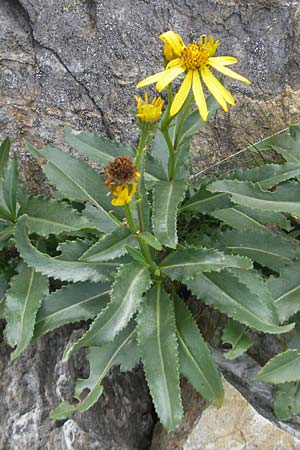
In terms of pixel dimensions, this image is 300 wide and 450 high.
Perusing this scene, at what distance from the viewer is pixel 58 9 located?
2.93 meters

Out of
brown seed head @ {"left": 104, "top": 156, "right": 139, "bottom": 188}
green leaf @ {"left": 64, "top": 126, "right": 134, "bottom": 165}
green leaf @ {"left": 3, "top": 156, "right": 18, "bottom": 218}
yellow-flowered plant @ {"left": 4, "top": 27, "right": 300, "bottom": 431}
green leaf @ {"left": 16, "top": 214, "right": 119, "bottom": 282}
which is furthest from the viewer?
green leaf @ {"left": 64, "top": 126, "right": 134, "bottom": 165}

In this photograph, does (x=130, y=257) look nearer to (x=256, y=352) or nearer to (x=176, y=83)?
(x=256, y=352)

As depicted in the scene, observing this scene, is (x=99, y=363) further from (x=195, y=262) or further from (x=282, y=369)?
(x=282, y=369)

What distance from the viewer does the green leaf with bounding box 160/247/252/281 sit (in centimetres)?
204

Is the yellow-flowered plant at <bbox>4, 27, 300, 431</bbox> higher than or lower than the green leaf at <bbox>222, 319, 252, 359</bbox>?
higher

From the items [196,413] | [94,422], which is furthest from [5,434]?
[196,413]

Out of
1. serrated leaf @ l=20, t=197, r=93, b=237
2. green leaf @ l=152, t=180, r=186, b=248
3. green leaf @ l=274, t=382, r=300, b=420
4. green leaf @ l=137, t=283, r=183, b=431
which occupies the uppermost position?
serrated leaf @ l=20, t=197, r=93, b=237

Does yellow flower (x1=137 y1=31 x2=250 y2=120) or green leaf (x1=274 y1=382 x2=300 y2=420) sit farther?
green leaf (x1=274 y1=382 x2=300 y2=420)

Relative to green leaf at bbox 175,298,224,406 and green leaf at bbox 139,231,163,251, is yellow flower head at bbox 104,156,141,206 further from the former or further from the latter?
green leaf at bbox 175,298,224,406

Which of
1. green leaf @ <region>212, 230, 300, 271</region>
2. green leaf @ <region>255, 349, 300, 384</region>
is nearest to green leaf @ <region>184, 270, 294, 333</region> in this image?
green leaf @ <region>255, 349, 300, 384</region>

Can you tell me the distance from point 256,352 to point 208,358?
356 mm

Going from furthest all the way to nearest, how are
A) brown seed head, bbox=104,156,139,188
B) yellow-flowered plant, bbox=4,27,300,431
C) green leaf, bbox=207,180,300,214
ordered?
green leaf, bbox=207,180,300,214 < yellow-flowered plant, bbox=4,27,300,431 < brown seed head, bbox=104,156,139,188

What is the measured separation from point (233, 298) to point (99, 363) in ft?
1.75

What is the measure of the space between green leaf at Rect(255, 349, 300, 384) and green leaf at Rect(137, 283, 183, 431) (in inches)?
11.6
